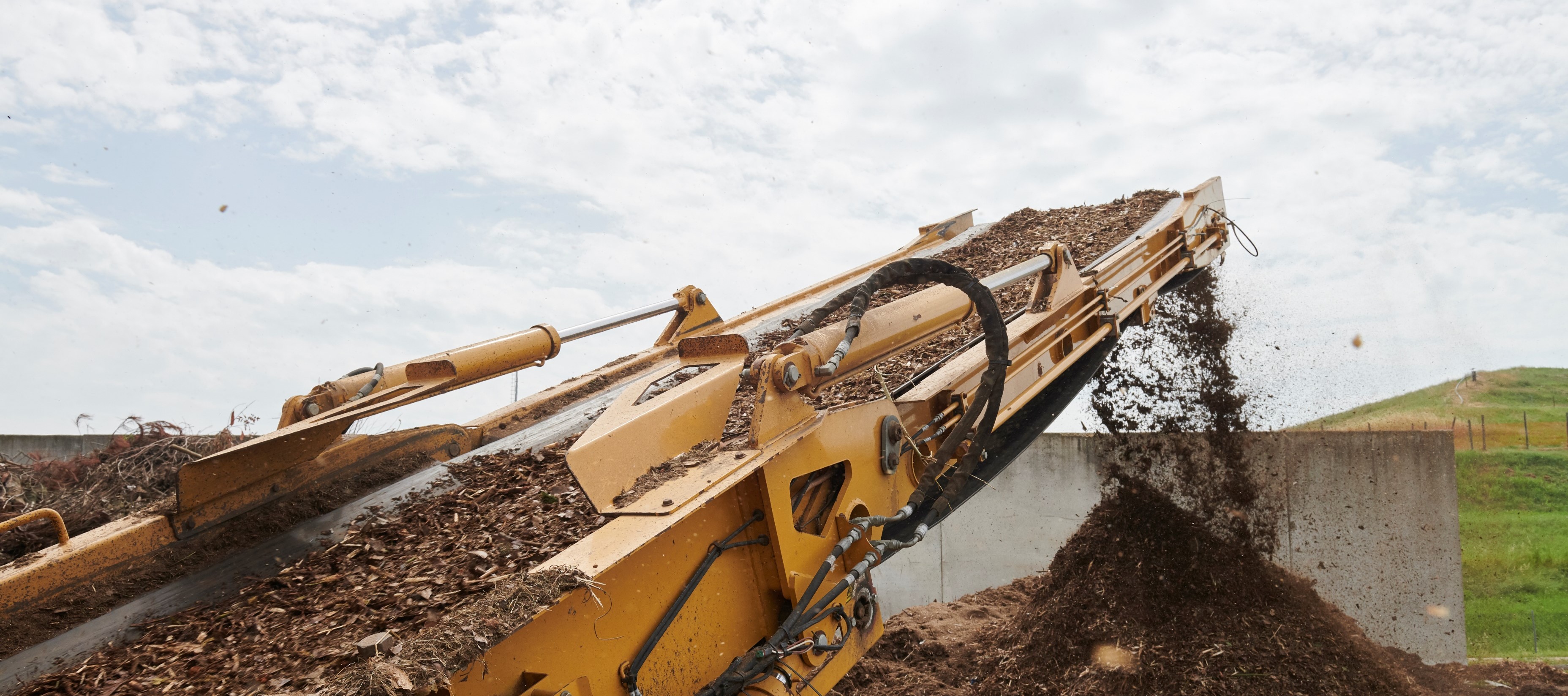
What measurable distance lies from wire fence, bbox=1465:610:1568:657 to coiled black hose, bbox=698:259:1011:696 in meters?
5.24

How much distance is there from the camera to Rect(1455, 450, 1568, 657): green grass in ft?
21.3

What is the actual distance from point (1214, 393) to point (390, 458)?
502 centimetres

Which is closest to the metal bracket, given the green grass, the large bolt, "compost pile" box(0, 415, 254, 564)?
the large bolt

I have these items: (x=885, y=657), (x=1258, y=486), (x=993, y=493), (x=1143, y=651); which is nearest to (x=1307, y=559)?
(x=1258, y=486)

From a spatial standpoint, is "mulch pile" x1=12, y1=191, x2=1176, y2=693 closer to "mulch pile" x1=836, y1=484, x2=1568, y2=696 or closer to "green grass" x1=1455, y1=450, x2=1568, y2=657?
"mulch pile" x1=836, y1=484, x2=1568, y2=696

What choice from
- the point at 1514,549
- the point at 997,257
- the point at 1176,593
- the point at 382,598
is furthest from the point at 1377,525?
the point at 382,598

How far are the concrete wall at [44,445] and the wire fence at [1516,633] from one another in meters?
11.2

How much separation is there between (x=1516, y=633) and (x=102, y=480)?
32.9ft

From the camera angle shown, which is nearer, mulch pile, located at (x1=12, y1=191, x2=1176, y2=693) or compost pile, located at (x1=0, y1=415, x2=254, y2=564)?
mulch pile, located at (x1=12, y1=191, x2=1176, y2=693)

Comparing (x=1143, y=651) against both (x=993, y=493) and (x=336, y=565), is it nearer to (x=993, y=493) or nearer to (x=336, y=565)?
(x=993, y=493)

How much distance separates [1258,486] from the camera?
6.00 meters

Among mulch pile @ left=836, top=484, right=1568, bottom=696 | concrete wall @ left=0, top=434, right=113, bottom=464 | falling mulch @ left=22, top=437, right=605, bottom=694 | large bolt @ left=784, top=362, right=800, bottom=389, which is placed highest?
large bolt @ left=784, top=362, right=800, bottom=389

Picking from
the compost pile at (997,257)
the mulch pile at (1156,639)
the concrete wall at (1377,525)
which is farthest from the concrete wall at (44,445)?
the concrete wall at (1377,525)

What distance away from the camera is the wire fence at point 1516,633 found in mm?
6512
